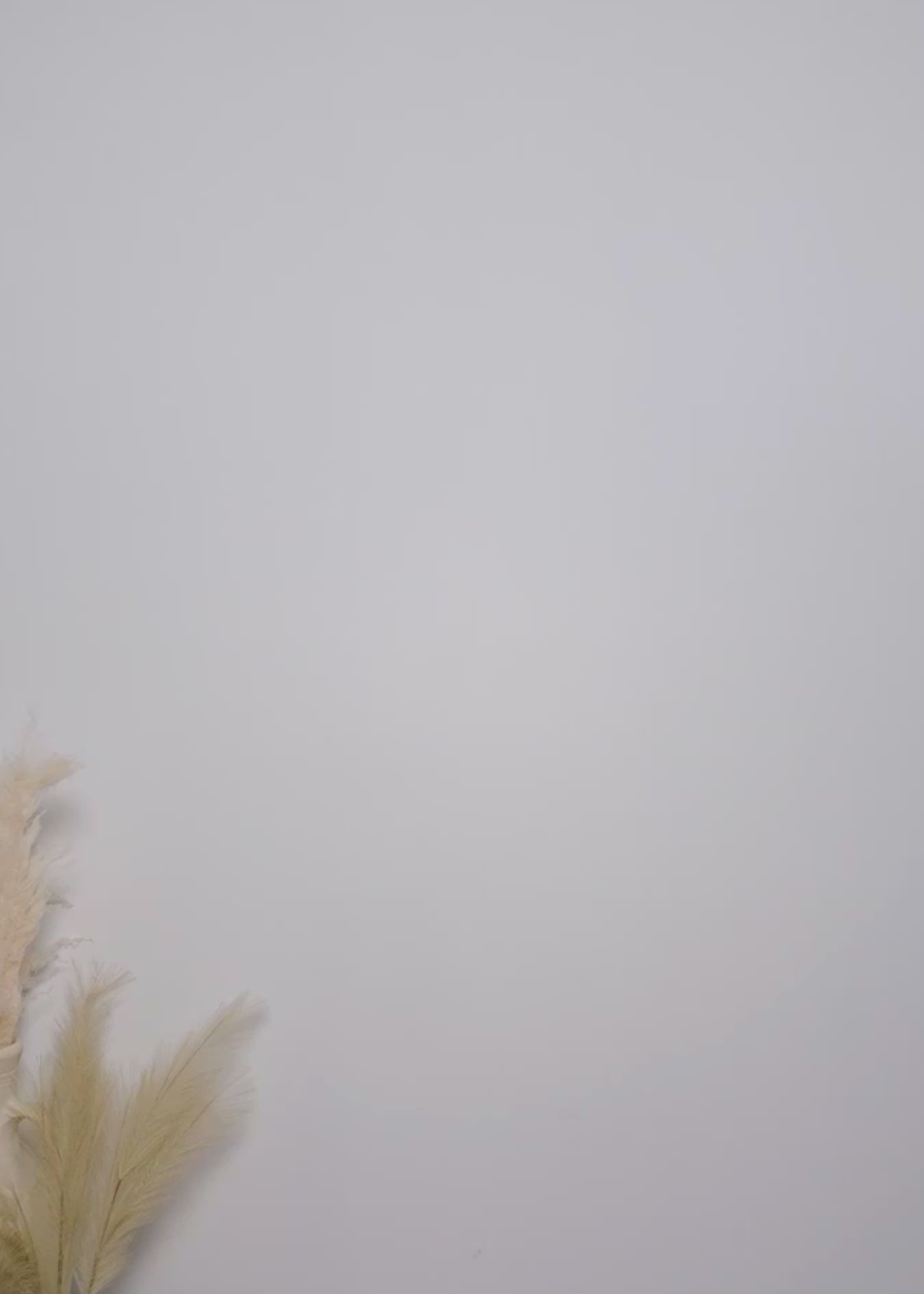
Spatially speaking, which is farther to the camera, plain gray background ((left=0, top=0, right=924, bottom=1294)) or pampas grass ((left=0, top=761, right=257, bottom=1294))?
plain gray background ((left=0, top=0, right=924, bottom=1294))

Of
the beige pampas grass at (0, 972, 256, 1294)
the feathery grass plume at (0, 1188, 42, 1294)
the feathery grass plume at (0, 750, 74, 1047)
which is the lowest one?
the feathery grass plume at (0, 1188, 42, 1294)

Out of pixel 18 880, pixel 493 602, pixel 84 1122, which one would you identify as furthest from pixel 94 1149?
pixel 493 602

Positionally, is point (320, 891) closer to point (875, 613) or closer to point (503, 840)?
point (503, 840)

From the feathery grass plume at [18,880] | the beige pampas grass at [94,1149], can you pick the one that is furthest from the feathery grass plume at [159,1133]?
the feathery grass plume at [18,880]

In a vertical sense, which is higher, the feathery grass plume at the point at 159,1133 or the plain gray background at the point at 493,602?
the plain gray background at the point at 493,602

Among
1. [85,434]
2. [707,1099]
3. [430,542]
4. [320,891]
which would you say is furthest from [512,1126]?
[85,434]

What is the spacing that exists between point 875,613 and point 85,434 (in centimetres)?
99

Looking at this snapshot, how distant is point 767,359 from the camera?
137cm

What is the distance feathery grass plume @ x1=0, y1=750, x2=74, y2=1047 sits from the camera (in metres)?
1.13

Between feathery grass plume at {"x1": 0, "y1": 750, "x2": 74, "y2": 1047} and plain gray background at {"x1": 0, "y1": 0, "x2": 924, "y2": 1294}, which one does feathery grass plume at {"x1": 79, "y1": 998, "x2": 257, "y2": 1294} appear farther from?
feathery grass plume at {"x1": 0, "y1": 750, "x2": 74, "y2": 1047}

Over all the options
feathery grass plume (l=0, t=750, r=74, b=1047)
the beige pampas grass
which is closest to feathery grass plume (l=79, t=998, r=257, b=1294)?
the beige pampas grass

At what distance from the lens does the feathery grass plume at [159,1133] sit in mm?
1066

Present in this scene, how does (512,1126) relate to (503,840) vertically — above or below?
below

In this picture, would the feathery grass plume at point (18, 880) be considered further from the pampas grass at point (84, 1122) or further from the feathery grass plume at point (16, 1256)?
the feathery grass plume at point (16, 1256)
